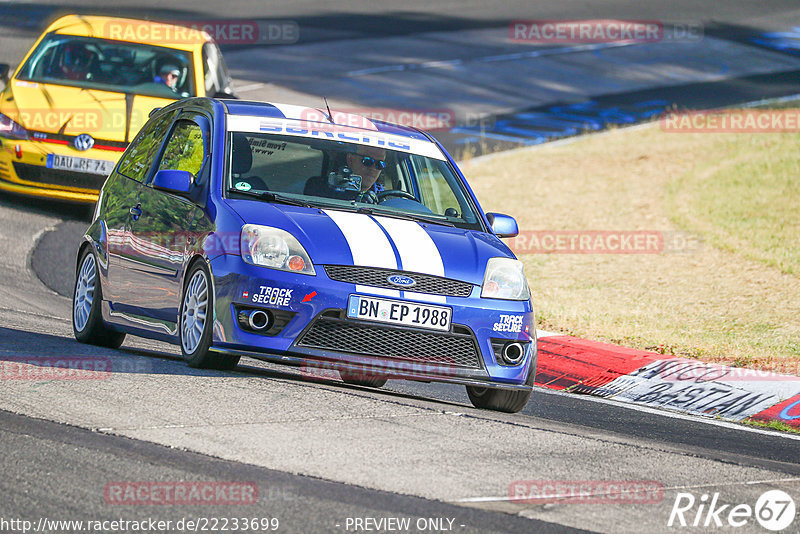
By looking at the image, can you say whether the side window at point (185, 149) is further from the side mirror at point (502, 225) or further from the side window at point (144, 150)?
the side mirror at point (502, 225)

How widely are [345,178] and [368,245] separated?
1.02m

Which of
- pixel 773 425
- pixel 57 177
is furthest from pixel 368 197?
pixel 57 177

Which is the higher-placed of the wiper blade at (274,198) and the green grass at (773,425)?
the wiper blade at (274,198)

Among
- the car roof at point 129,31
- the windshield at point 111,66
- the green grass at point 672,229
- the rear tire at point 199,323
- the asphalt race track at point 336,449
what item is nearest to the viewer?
the asphalt race track at point 336,449

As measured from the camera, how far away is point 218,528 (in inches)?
187

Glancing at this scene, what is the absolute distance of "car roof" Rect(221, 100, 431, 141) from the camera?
8.57 meters

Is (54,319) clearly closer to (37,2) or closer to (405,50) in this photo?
(405,50)

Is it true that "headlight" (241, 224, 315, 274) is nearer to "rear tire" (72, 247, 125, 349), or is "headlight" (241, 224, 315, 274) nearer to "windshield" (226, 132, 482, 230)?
"windshield" (226, 132, 482, 230)

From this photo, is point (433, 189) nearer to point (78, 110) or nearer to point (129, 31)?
point (78, 110)

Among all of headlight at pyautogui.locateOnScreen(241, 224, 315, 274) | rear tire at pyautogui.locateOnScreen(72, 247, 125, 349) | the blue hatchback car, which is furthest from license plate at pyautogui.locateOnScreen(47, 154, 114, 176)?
headlight at pyautogui.locateOnScreen(241, 224, 315, 274)

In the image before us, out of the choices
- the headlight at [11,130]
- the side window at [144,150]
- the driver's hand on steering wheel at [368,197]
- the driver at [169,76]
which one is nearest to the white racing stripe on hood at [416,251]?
the driver's hand on steering wheel at [368,197]

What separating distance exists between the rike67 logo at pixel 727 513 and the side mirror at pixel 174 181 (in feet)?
11.6

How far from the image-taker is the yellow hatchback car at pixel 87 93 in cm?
1387

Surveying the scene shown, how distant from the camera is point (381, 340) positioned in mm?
7207
